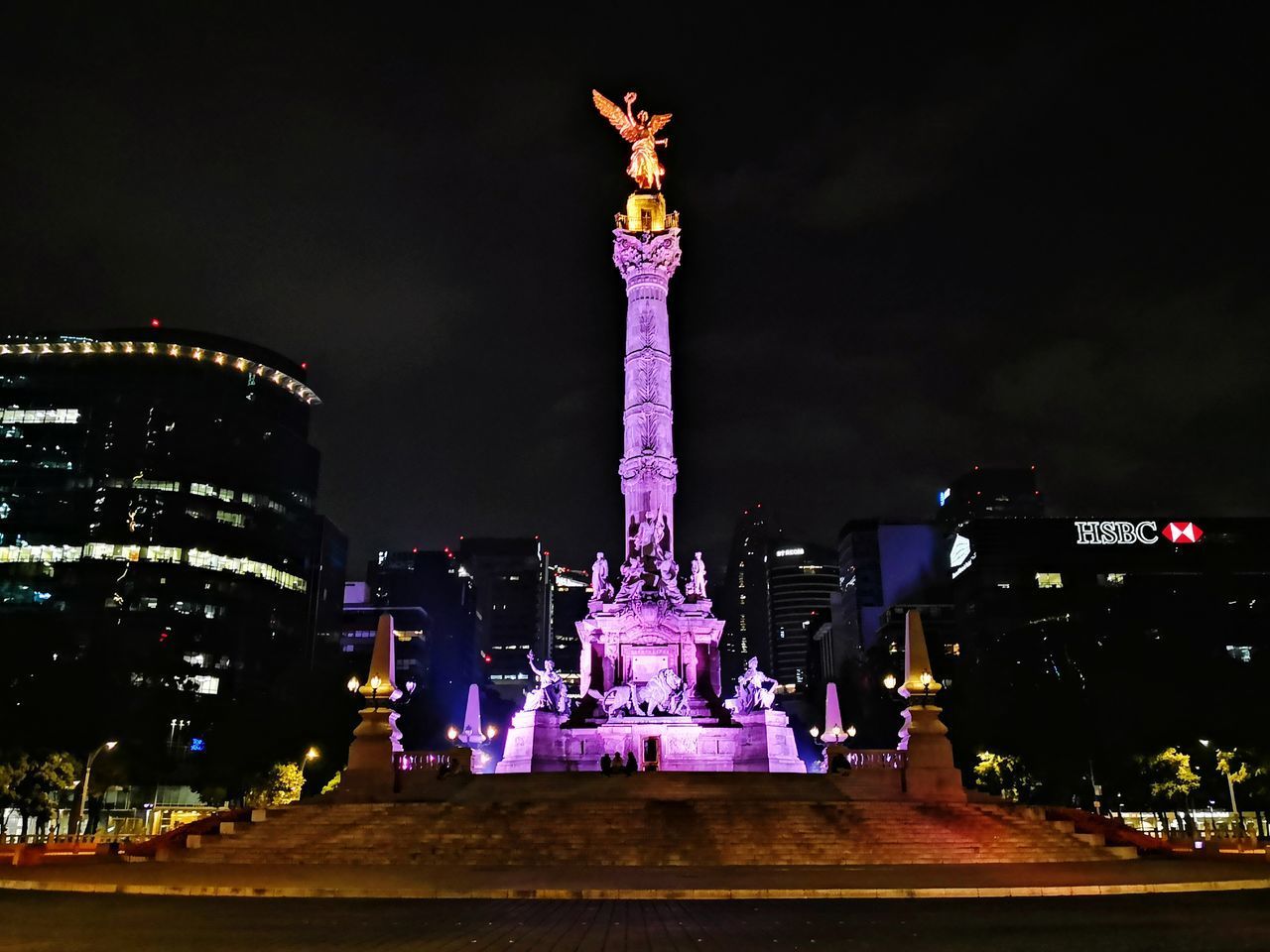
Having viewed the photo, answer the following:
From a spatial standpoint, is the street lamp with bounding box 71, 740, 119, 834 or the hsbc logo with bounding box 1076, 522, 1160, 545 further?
the hsbc logo with bounding box 1076, 522, 1160, 545

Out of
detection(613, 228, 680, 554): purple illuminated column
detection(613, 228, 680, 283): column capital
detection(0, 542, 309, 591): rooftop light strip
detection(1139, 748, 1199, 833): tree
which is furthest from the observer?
detection(0, 542, 309, 591): rooftop light strip

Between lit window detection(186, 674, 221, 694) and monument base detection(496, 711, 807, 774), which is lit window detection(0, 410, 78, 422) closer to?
lit window detection(186, 674, 221, 694)

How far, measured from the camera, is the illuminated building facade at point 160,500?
3676 inches

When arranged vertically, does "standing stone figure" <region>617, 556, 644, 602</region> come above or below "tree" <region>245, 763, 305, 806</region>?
above

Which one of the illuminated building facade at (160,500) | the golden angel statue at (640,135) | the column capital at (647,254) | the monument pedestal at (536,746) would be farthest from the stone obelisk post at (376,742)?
the illuminated building facade at (160,500)

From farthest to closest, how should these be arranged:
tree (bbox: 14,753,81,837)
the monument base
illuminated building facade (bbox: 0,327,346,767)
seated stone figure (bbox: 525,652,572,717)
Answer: illuminated building facade (bbox: 0,327,346,767)
seated stone figure (bbox: 525,652,572,717)
tree (bbox: 14,753,81,837)
the monument base

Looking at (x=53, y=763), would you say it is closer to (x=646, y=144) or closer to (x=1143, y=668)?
(x=646, y=144)

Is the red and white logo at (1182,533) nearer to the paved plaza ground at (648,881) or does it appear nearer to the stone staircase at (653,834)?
the stone staircase at (653,834)

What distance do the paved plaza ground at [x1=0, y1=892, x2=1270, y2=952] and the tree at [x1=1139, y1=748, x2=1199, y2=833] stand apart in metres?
34.5

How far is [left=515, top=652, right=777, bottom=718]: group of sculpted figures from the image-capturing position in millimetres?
46344

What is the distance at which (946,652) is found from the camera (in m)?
122

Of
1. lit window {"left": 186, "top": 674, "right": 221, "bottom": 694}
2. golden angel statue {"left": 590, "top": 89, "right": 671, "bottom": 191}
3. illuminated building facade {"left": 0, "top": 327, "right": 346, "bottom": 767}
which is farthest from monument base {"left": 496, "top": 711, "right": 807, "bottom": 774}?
lit window {"left": 186, "top": 674, "right": 221, "bottom": 694}

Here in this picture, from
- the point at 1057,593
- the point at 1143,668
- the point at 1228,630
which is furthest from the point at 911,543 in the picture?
the point at 1143,668

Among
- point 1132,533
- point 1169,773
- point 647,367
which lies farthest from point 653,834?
point 1132,533
